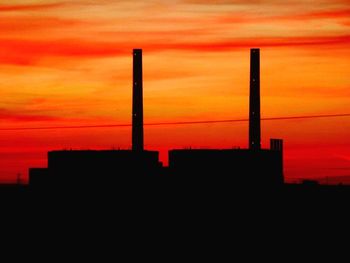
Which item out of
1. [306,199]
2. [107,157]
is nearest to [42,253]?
[107,157]

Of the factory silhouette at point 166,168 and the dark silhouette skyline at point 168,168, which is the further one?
the dark silhouette skyline at point 168,168

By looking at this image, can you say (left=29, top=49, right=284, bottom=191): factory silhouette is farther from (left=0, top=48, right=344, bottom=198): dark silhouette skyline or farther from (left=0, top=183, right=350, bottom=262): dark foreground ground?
(left=0, top=183, right=350, bottom=262): dark foreground ground

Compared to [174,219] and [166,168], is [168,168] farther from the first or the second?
[174,219]

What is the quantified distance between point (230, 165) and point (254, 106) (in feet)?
19.5

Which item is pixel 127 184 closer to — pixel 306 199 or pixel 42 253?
pixel 306 199

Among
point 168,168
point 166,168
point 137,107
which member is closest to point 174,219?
point 168,168

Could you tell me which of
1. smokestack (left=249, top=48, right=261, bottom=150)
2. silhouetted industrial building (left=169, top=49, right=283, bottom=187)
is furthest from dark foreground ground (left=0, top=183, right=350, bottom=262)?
smokestack (left=249, top=48, right=261, bottom=150)

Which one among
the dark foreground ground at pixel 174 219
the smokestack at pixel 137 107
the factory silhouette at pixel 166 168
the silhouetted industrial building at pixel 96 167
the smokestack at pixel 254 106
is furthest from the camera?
the silhouetted industrial building at pixel 96 167

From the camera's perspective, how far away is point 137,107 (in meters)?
50.9

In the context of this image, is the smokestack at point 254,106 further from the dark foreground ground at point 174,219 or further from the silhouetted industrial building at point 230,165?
the dark foreground ground at point 174,219

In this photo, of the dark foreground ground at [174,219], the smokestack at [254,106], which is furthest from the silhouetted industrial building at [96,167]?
the smokestack at [254,106]

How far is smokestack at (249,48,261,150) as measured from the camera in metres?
51.1

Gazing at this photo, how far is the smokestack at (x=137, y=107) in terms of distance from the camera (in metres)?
50.9

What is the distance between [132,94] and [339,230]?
52.0 feet
